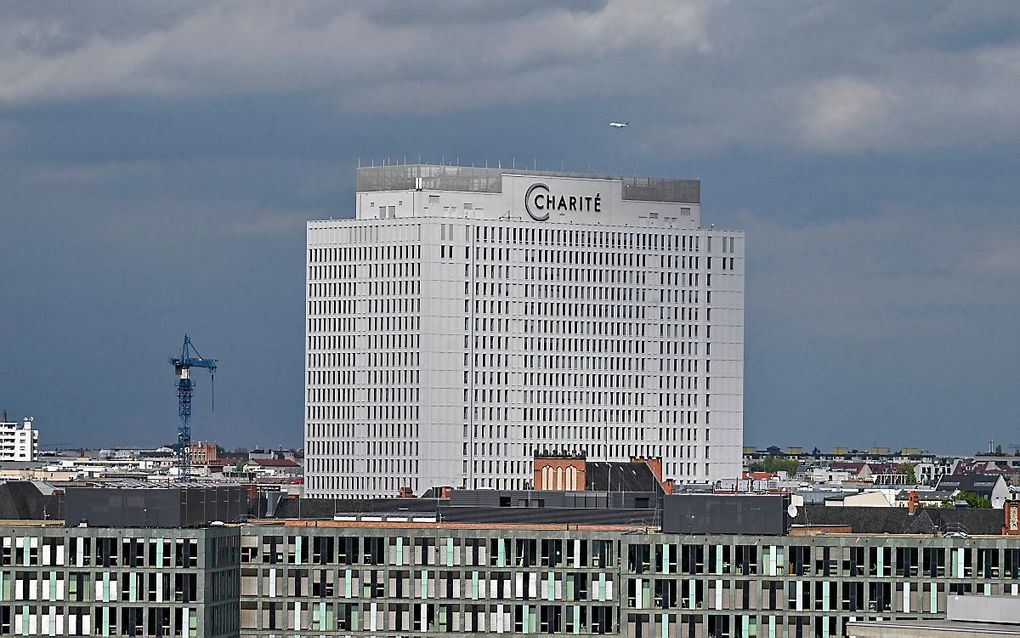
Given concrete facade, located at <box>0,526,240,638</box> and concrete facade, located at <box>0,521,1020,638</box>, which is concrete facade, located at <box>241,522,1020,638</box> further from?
concrete facade, located at <box>0,526,240,638</box>

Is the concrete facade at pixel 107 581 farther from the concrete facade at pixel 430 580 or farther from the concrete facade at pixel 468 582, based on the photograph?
the concrete facade at pixel 430 580

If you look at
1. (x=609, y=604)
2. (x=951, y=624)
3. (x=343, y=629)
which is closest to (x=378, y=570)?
(x=343, y=629)

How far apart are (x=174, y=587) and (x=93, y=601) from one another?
5607 mm

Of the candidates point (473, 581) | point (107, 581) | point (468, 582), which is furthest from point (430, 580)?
point (107, 581)

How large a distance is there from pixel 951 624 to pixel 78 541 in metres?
70.2

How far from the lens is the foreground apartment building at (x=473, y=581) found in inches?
7264

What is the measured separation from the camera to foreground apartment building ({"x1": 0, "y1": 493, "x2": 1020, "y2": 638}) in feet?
605

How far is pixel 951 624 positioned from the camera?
138 metres

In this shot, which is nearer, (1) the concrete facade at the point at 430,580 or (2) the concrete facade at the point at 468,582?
(2) the concrete facade at the point at 468,582

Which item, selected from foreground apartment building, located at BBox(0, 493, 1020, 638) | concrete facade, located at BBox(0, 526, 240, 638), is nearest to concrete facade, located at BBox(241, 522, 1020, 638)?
foreground apartment building, located at BBox(0, 493, 1020, 638)

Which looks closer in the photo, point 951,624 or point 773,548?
point 951,624

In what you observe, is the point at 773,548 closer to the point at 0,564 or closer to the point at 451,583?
the point at 451,583

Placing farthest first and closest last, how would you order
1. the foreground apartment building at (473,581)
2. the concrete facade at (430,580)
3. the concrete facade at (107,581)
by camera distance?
the concrete facade at (430,580) < the foreground apartment building at (473,581) < the concrete facade at (107,581)

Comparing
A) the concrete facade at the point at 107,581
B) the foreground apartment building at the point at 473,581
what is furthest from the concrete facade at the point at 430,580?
the concrete facade at the point at 107,581
